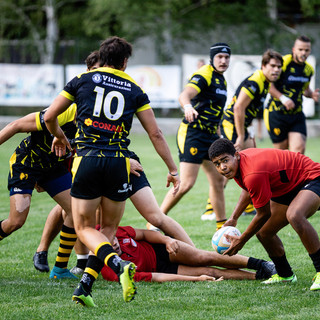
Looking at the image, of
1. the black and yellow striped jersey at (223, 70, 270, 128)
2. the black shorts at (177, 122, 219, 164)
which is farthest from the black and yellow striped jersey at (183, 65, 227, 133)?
the black and yellow striped jersey at (223, 70, 270, 128)

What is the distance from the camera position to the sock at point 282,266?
5.51 metres

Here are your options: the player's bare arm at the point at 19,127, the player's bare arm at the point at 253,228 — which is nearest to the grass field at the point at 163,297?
the player's bare arm at the point at 253,228

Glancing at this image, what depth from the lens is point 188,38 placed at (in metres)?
27.2

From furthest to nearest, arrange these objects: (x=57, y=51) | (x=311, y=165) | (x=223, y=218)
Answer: (x=57, y=51)
(x=223, y=218)
(x=311, y=165)

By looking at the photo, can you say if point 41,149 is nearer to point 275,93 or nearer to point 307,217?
point 307,217

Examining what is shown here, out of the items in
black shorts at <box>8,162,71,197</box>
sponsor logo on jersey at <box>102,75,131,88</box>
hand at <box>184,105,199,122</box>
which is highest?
sponsor logo on jersey at <box>102,75,131,88</box>

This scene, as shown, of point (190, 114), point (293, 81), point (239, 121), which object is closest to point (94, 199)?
point (190, 114)

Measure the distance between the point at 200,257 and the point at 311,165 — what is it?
1.34 metres

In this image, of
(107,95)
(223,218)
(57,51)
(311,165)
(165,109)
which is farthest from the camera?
(57,51)

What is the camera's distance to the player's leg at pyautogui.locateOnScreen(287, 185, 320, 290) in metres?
5.12

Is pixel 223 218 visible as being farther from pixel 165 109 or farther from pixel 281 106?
pixel 165 109

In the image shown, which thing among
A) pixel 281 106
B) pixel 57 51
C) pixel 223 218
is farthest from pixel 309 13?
pixel 223 218

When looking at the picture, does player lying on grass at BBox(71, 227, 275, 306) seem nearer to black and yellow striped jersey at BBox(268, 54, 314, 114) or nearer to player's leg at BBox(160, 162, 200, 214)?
player's leg at BBox(160, 162, 200, 214)

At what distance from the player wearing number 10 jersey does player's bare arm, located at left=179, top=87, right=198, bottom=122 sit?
2175 millimetres
